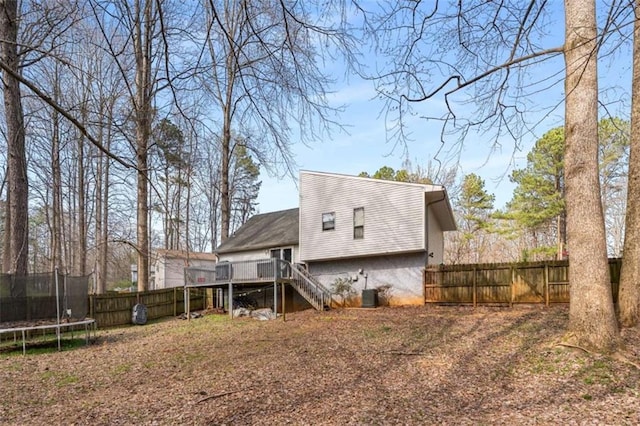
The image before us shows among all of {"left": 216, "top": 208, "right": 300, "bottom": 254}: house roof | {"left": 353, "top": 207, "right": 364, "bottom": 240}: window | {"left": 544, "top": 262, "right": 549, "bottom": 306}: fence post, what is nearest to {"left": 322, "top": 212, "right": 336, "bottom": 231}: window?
{"left": 353, "top": 207, "right": 364, "bottom": 240}: window

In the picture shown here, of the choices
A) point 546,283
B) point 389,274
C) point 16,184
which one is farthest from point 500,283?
point 16,184

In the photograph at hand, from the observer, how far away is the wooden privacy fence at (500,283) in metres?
13.5

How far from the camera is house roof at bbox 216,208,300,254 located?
762 inches

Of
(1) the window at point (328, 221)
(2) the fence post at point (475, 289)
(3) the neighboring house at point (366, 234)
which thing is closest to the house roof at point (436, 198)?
(3) the neighboring house at point (366, 234)

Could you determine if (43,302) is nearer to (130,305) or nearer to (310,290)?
(130,305)

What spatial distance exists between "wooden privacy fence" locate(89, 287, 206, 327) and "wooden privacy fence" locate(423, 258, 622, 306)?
11406 mm

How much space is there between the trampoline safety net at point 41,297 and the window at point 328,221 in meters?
9.29

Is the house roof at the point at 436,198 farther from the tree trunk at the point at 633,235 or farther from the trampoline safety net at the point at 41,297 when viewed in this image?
the trampoline safety net at the point at 41,297

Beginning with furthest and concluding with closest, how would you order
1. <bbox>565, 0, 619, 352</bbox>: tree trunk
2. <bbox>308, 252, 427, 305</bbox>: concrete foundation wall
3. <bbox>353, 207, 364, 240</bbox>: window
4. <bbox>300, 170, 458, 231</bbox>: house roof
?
<bbox>353, 207, 364, 240</bbox>: window < <bbox>308, 252, 427, 305</bbox>: concrete foundation wall < <bbox>300, 170, 458, 231</bbox>: house roof < <bbox>565, 0, 619, 352</bbox>: tree trunk

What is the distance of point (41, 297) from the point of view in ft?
36.4

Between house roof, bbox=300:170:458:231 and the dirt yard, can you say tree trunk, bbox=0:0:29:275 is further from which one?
house roof, bbox=300:170:458:231

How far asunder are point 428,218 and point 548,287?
491cm

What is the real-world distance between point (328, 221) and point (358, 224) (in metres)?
1.45

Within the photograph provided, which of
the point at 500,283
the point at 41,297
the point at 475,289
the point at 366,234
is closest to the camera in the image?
the point at 41,297
